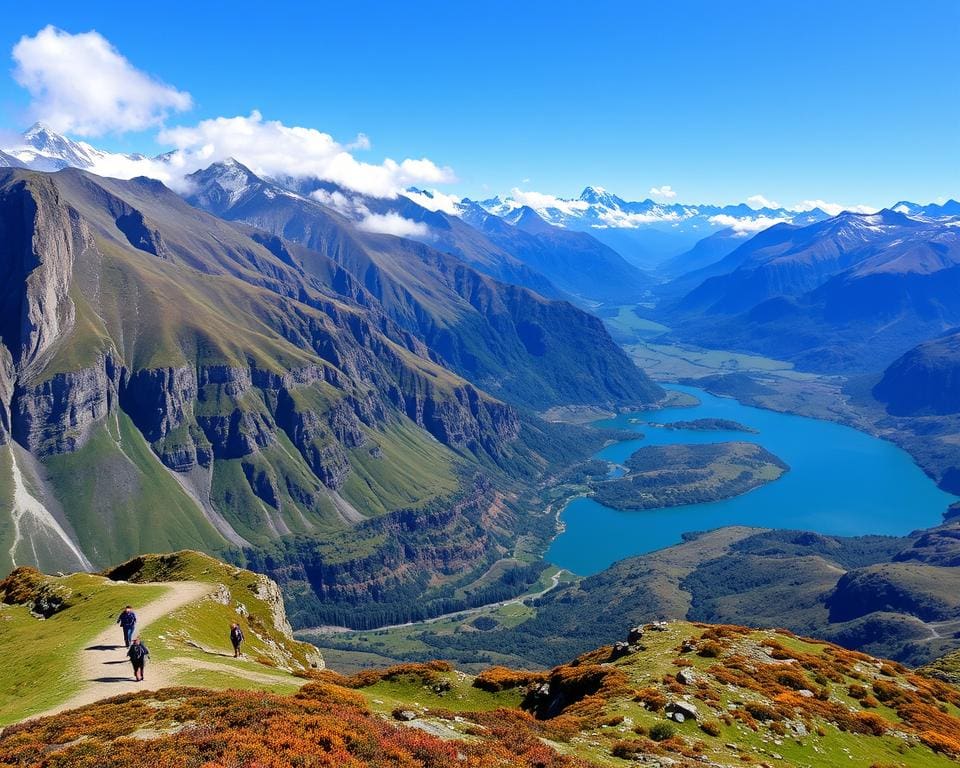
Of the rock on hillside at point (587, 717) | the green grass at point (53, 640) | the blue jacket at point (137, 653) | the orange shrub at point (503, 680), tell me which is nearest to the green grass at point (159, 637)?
the green grass at point (53, 640)

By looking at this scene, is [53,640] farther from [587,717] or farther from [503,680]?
[587,717]

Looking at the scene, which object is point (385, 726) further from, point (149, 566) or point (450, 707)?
point (149, 566)

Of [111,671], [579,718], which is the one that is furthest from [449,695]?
[111,671]

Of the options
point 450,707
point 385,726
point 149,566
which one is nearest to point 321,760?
point 385,726

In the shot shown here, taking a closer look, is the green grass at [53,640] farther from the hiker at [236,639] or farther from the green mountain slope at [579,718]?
the green mountain slope at [579,718]

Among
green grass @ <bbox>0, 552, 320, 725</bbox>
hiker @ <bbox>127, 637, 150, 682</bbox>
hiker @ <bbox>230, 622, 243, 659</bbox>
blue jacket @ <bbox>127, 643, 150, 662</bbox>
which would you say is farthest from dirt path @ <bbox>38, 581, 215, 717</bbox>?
hiker @ <bbox>230, 622, 243, 659</bbox>
